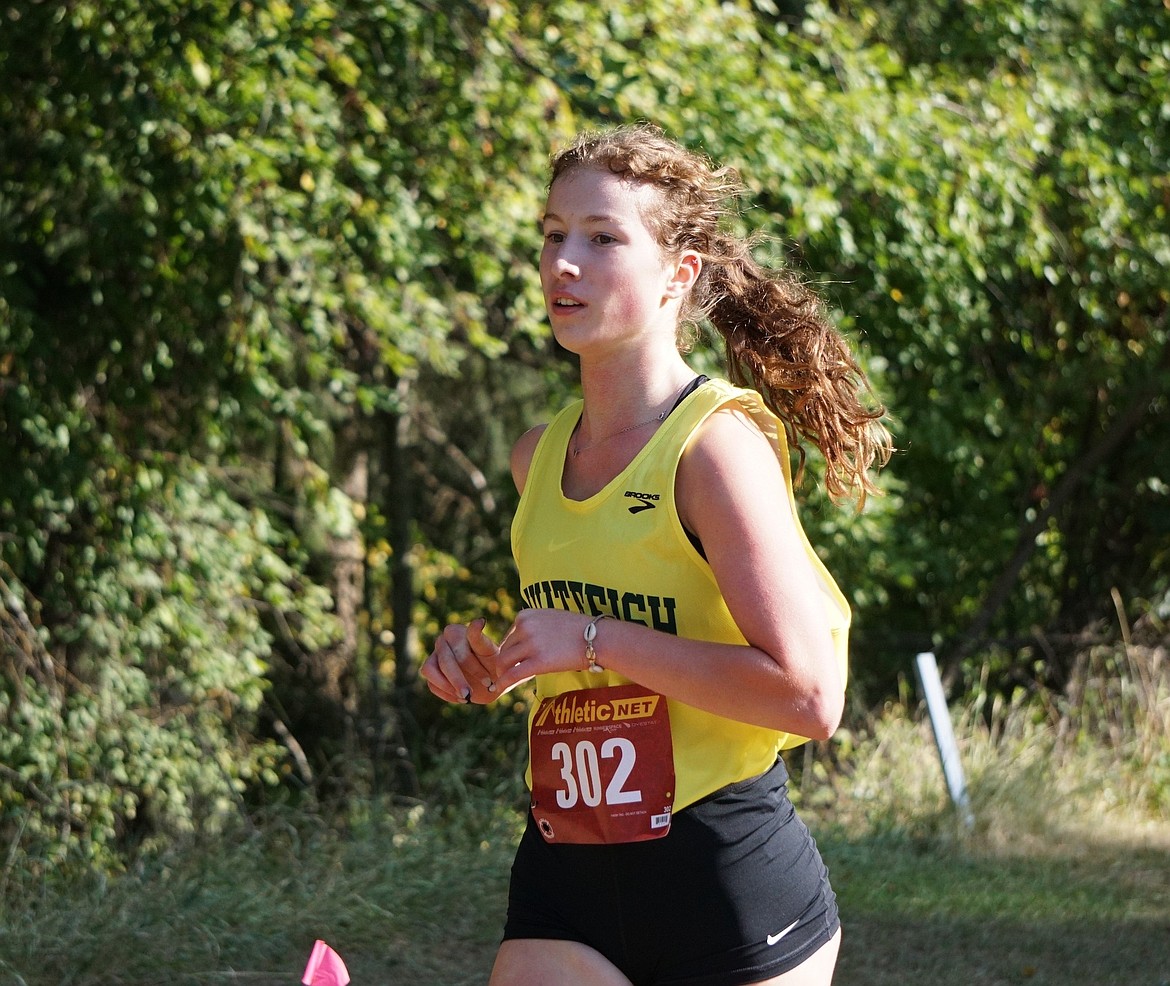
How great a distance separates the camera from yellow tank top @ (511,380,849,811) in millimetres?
1945

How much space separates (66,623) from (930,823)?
160 inches

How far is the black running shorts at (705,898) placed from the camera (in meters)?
1.91

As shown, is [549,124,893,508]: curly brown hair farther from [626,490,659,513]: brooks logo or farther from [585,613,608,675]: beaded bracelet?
[585,613,608,675]: beaded bracelet

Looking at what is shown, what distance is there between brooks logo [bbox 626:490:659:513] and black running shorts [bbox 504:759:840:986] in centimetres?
39

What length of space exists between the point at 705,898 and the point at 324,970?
0.52m

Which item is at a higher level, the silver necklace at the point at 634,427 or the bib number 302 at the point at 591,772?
the silver necklace at the point at 634,427

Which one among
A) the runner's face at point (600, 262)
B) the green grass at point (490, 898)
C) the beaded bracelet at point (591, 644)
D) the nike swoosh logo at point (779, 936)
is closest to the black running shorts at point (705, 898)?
the nike swoosh logo at point (779, 936)

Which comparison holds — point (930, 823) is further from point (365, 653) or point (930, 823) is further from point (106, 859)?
point (365, 653)

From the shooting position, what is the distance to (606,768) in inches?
77.3

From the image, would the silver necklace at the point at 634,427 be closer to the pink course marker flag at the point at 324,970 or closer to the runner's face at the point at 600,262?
the runner's face at the point at 600,262

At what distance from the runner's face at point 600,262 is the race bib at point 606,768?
0.51 meters

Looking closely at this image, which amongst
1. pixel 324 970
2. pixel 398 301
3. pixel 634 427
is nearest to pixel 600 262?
pixel 634 427

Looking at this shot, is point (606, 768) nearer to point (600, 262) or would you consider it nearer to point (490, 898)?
point (600, 262)

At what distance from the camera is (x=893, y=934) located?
4891mm
